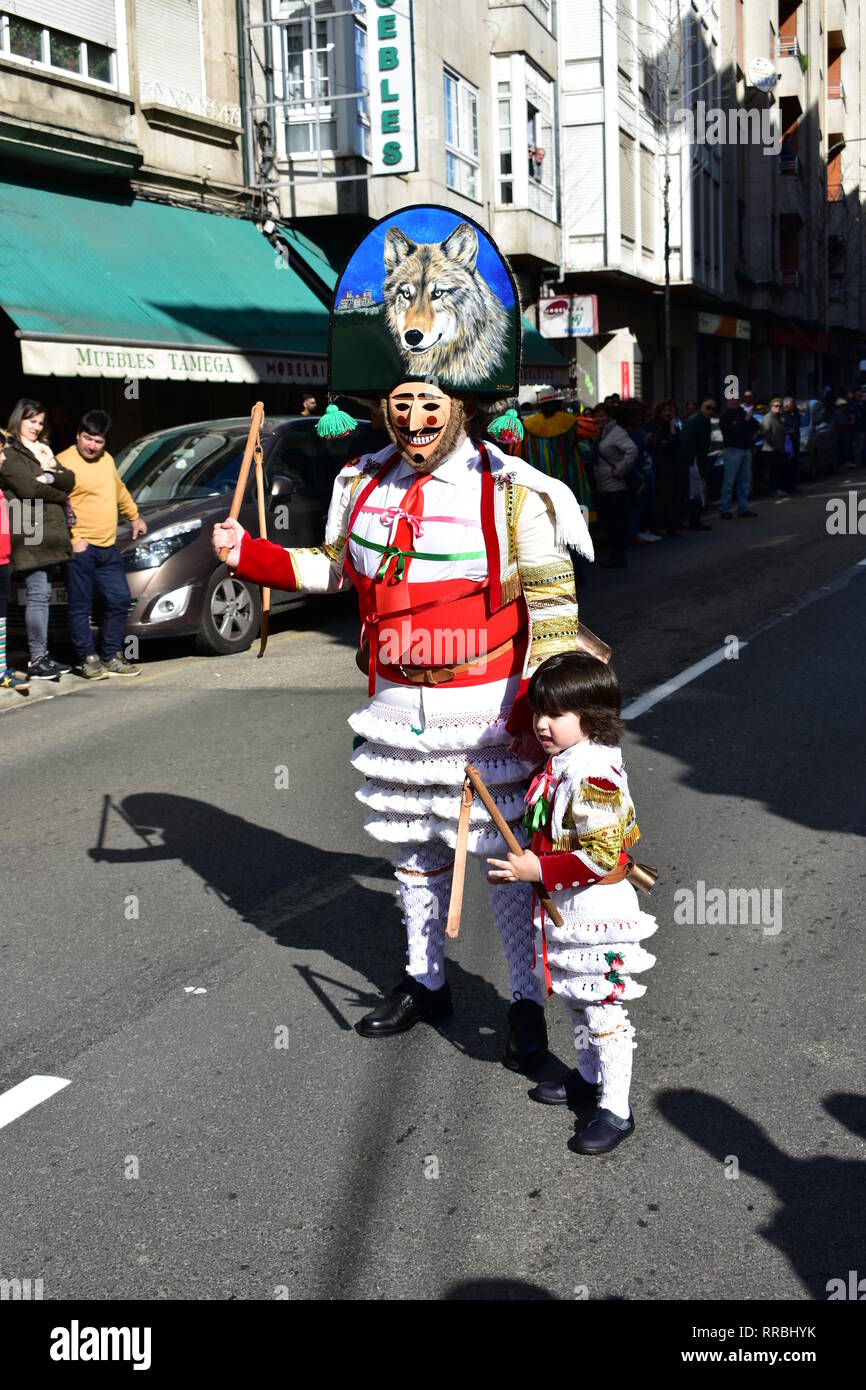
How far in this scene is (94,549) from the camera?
1062cm

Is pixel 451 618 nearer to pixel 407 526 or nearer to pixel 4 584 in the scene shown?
pixel 407 526

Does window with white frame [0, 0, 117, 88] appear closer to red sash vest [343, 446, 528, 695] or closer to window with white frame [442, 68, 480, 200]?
window with white frame [442, 68, 480, 200]

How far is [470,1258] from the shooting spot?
127 inches

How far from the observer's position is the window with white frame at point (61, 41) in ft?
51.5

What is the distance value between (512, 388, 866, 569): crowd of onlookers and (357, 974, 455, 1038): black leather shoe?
826 centimetres

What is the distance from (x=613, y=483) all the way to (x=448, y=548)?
1263cm

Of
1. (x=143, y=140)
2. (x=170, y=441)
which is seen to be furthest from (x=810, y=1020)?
(x=143, y=140)

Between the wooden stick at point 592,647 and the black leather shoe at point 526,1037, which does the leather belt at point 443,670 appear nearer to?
the wooden stick at point 592,647

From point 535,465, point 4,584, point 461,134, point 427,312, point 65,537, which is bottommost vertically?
point 4,584

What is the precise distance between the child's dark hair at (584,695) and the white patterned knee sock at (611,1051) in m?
0.65

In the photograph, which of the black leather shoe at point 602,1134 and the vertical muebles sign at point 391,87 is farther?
the vertical muebles sign at point 391,87

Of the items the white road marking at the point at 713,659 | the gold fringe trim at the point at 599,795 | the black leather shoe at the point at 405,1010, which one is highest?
the gold fringe trim at the point at 599,795

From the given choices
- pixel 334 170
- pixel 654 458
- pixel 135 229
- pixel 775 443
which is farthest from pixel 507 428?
pixel 775 443
